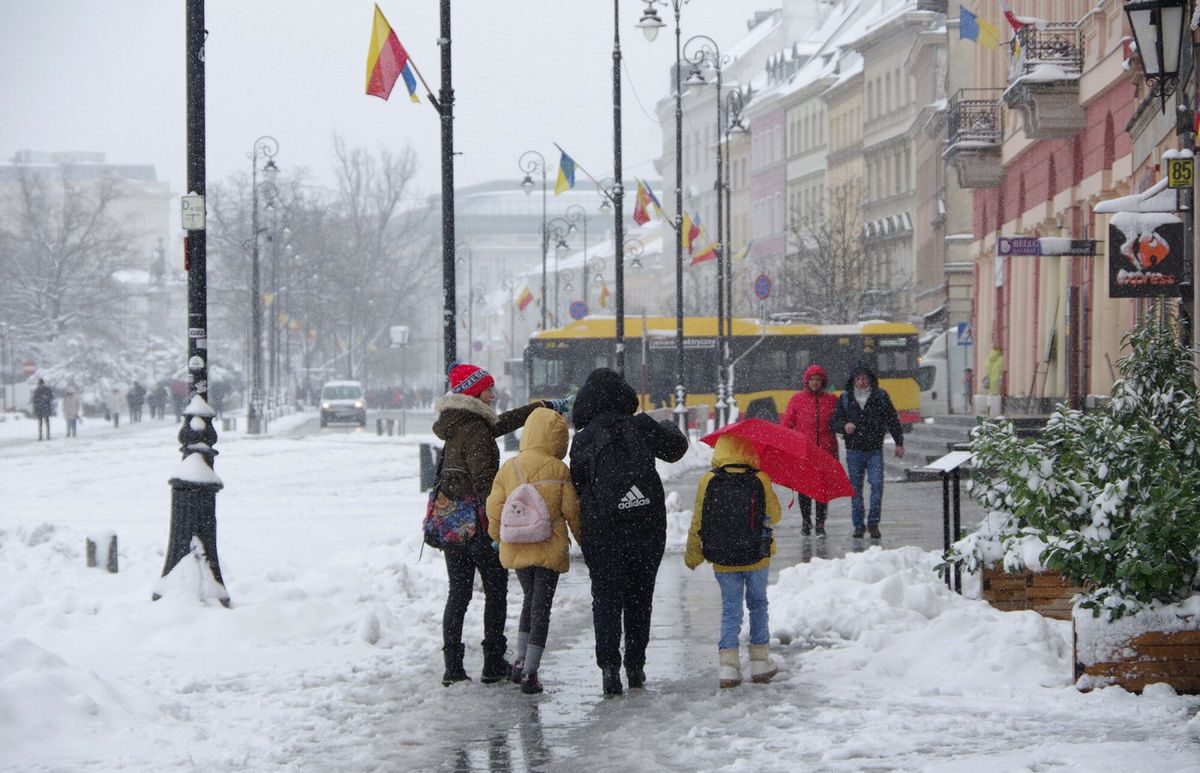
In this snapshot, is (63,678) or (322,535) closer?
(63,678)

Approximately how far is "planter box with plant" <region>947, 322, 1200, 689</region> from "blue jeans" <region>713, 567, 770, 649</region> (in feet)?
4.43

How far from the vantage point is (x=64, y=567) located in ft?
55.2

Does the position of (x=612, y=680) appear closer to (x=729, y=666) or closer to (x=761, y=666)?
(x=729, y=666)

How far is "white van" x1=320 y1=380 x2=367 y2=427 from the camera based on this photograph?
6856cm

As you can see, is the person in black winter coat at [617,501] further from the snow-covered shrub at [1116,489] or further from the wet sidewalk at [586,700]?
the snow-covered shrub at [1116,489]

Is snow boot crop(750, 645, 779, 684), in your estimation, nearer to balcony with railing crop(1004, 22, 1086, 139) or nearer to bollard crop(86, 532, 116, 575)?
bollard crop(86, 532, 116, 575)

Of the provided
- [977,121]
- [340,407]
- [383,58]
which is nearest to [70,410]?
[340,407]

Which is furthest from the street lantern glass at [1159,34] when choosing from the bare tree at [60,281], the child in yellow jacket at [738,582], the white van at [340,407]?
the bare tree at [60,281]

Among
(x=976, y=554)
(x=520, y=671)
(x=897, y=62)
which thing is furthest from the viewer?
(x=897, y=62)

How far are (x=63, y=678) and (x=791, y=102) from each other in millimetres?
97333

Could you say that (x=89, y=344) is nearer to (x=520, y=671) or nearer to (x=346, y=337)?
(x=346, y=337)

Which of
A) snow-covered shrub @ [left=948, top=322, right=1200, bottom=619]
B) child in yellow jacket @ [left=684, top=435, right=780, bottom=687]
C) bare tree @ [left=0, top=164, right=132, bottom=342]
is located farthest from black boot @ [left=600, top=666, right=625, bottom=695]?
bare tree @ [left=0, top=164, right=132, bottom=342]

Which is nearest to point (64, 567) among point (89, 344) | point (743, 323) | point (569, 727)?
point (569, 727)

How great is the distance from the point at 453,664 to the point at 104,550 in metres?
6.87
